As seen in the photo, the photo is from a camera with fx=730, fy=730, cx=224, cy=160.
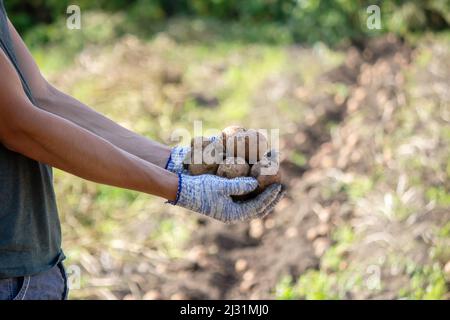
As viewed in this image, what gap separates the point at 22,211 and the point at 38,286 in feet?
0.63

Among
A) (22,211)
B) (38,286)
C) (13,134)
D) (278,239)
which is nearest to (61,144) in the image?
(13,134)

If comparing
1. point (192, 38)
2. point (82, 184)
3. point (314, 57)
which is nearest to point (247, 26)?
point (192, 38)

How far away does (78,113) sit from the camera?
2.02 meters

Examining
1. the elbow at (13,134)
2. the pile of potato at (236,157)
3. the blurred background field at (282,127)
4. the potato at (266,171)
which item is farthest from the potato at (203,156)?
the blurred background field at (282,127)

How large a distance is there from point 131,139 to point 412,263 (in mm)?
1756

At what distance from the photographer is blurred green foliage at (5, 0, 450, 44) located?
7.36 meters

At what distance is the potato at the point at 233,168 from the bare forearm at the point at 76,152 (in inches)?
14.4

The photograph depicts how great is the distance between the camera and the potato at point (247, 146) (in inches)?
86.5

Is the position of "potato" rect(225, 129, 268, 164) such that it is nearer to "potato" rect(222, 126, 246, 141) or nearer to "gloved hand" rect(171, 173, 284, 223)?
"potato" rect(222, 126, 246, 141)

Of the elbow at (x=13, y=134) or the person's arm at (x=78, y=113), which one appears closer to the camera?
the elbow at (x=13, y=134)

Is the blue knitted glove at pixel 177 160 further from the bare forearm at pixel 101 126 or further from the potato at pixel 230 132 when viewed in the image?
the potato at pixel 230 132

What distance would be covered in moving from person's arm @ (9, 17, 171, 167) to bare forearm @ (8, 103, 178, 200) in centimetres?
32

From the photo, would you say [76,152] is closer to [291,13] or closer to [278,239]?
[278,239]

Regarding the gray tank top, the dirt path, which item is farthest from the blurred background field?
the gray tank top
